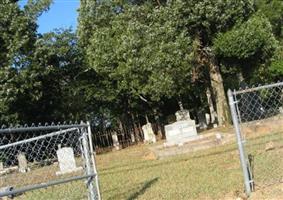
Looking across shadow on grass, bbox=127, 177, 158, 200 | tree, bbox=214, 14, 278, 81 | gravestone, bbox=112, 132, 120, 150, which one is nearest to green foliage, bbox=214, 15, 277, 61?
tree, bbox=214, 14, 278, 81

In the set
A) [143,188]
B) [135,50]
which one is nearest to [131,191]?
[143,188]

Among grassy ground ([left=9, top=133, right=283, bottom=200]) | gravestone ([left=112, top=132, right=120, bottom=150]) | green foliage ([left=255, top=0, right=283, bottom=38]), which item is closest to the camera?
grassy ground ([left=9, top=133, right=283, bottom=200])

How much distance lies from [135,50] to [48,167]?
51.8 ft

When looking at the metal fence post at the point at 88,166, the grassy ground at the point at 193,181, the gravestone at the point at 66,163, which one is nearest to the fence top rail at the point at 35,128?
the metal fence post at the point at 88,166

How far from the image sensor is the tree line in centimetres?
2878

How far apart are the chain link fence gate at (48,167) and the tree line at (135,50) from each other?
34.3ft

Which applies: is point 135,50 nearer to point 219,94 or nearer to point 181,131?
point 219,94

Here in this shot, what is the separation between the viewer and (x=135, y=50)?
96.7 feet

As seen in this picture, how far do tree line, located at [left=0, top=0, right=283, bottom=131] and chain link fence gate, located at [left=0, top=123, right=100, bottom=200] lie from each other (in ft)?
34.3

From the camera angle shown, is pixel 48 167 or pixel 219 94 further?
pixel 219 94

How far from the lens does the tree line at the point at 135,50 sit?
28.8m

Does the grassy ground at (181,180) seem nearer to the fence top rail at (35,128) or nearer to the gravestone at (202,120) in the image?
the fence top rail at (35,128)

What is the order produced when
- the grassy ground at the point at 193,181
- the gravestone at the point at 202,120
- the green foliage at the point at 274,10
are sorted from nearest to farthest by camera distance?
the grassy ground at the point at 193,181 → the gravestone at the point at 202,120 → the green foliage at the point at 274,10

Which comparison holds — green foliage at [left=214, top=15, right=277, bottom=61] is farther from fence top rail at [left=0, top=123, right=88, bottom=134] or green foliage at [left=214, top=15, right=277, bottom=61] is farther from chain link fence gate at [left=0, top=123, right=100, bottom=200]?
fence top rail at [left=0, top=123, right=88, bottom=134]
